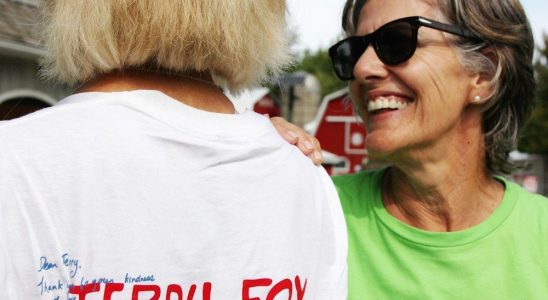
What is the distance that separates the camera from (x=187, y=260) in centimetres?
124

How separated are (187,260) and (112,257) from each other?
5.3 inches

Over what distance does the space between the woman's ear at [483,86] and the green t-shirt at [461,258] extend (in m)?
0.32

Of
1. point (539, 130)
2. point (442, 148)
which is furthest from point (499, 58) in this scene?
point (539, 130)

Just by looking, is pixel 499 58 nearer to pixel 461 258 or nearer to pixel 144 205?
pixel 461 258

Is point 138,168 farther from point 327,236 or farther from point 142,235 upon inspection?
point 327,236

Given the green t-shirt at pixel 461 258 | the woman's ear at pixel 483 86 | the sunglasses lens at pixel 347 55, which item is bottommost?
the green t-shirt at pixel 461 258

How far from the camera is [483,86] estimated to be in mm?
2279

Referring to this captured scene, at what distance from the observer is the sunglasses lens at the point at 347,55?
2334mm

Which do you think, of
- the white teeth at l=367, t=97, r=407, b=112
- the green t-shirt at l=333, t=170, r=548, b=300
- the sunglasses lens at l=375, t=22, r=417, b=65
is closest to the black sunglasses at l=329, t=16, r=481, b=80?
the sunglasses lens at l=375, t=22, r=417, b=65

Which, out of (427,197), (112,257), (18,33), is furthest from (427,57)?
(18,33)

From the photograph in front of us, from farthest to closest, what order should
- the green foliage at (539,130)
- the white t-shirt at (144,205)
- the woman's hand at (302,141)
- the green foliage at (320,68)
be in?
the green foliage at (320,68), the green foliage at (539,130), the woman's hand at (302,141), the white t-shirt at (144,205)

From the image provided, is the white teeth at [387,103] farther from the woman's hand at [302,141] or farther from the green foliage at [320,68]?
the green foliage at [320,68]

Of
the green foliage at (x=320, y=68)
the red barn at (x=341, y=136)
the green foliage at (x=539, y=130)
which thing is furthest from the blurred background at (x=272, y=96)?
the green foliage at (x=320, y=68)

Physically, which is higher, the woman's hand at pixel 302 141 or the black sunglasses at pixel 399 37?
the black sunglasses at pixel 399 37
